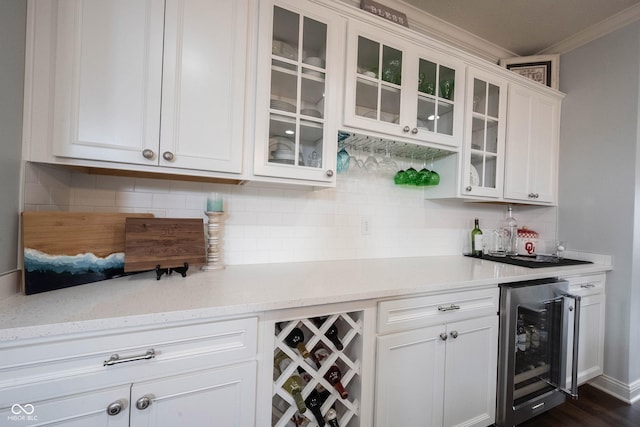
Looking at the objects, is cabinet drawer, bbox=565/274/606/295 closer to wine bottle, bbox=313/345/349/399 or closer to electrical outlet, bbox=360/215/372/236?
electrical outlet, bbox=360/215/372/236

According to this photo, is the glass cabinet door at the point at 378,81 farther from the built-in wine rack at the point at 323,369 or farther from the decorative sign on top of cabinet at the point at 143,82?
the built-in wine rack at the point at 323,369

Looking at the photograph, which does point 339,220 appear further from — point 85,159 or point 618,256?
point 618,256

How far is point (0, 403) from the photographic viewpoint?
636 millimetres

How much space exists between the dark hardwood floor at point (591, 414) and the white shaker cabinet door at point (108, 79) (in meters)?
2.62

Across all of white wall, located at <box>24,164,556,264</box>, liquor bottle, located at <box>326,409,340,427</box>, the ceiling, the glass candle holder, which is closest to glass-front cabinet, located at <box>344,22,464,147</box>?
white wall, located at <box>24,164,556,264</box>

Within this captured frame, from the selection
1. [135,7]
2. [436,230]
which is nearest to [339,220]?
[436,230]

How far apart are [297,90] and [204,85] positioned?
432mm

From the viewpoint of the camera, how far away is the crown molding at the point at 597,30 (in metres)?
1.83

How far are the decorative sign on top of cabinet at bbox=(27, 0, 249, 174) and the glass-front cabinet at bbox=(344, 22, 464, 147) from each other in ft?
2.01

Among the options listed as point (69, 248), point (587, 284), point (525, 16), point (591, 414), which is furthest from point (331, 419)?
point (525, 16)

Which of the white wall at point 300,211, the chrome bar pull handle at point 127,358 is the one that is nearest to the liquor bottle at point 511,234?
the white wall at point 300,211

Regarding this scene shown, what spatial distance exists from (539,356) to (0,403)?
245 centimetres

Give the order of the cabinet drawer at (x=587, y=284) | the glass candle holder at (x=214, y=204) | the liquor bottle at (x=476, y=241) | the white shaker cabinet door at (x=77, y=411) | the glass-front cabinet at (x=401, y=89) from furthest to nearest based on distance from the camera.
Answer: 1. the liquor bottle at (x=476, y=241)
2. the cabinet drawer at (x=587, y=284)
3. the glass-front cabinet at (x=401, y=89)
4. the glass candle holder at (x=214, y=204)
5. the white shaker cabinet door at (x=77, y=411)

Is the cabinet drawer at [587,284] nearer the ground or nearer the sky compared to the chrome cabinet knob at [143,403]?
nearer the sky
